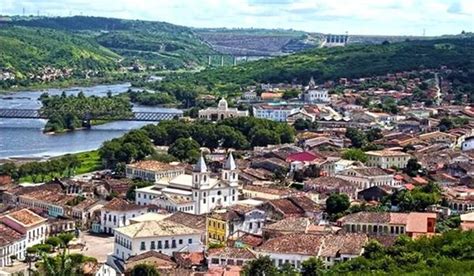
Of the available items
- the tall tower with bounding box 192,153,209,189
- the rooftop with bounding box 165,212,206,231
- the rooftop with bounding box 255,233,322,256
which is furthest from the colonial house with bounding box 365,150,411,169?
the rooftop with bounding box 255,233,322,256

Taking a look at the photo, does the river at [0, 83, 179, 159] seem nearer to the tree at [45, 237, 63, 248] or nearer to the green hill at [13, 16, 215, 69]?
the tree at [45, 237, 63, 248]

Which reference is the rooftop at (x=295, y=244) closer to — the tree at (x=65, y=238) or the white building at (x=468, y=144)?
the tree at (x=65, y=238)

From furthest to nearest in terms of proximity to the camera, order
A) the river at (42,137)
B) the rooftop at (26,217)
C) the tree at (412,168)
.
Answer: the river at (42,137) → the tree at (412,168) → the rooftop at (26,217)

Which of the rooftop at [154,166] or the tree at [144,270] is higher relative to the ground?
the tree at [144,270]

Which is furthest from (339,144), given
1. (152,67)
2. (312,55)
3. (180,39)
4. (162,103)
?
(180,39)

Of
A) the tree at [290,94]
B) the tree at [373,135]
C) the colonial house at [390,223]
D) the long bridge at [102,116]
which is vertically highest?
the colonial house at [390,223]

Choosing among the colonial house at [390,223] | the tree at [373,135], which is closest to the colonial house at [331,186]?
the colonial house at [390,223]

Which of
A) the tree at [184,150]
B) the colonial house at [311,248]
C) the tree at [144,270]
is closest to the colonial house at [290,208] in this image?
the colonial house at [311,248]

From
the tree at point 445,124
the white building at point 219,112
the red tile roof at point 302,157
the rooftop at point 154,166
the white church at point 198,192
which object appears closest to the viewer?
the white church at point 198,192

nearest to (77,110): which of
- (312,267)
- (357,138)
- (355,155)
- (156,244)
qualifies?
(357,138)

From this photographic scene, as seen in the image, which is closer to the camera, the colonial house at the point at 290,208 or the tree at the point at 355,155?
the colonial house at the point at 290,208
